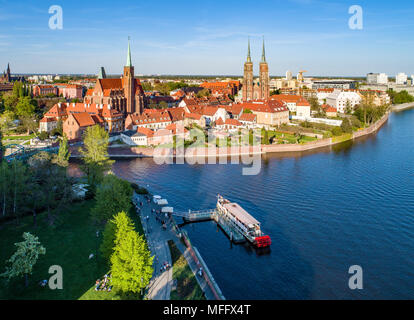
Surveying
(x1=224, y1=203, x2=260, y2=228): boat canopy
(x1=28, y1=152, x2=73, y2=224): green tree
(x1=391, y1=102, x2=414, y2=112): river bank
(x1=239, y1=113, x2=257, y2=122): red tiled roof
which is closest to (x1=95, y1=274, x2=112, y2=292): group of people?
(x1=28, y1=152, x2=73, y2=224): green tree

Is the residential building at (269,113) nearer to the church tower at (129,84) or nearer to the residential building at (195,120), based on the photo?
the residential building at (195,120)

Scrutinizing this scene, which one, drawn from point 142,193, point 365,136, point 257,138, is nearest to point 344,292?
point 142,193

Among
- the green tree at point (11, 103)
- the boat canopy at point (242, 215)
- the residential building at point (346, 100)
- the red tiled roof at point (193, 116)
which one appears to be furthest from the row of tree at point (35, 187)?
the residential building at point (346, 100)

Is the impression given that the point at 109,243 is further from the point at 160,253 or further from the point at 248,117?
the point at 248,117

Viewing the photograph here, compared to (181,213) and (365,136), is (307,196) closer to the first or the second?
(181,213)

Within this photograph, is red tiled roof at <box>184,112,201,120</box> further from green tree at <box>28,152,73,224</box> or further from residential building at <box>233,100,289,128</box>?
green tree at <box>28,152,73,224</box>
